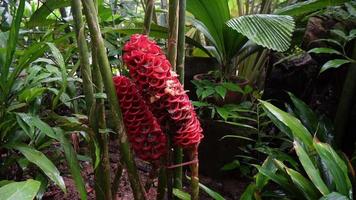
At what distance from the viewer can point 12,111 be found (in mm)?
1073

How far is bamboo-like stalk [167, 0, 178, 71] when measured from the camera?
786mm

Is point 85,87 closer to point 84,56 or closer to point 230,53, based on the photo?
point 84,56

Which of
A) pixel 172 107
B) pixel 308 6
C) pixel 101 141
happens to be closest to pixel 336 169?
pixel 172 107

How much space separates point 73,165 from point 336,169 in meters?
0.69

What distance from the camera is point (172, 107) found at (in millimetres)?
753

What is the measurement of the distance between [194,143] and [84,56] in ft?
0.98

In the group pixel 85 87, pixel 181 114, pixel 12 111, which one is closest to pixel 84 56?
pixel 85 87

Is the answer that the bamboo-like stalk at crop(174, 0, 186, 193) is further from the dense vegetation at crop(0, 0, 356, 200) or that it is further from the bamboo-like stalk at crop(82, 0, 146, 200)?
the bamboo-like stalk at crop(82, 0, 146, 200)

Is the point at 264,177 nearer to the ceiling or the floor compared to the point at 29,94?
nearer to the floor

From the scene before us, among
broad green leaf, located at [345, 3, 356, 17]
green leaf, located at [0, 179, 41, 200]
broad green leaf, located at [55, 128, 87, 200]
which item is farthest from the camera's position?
broad green leaf, located at [345, 3, 356, 17]

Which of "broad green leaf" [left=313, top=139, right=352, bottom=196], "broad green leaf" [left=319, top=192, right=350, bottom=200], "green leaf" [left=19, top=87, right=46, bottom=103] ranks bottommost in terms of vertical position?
"broad green leaf" [left=319, top=192, right=350, bottom=200]

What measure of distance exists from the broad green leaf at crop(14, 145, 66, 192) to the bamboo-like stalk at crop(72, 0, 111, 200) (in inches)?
4.0

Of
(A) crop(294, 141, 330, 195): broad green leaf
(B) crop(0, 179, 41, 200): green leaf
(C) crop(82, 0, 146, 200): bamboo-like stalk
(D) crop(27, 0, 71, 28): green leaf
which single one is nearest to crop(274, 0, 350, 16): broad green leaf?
(A) crop(294, 141, 330, 195): broad green leaf

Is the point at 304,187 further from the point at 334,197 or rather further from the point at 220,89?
the point at 220,89
